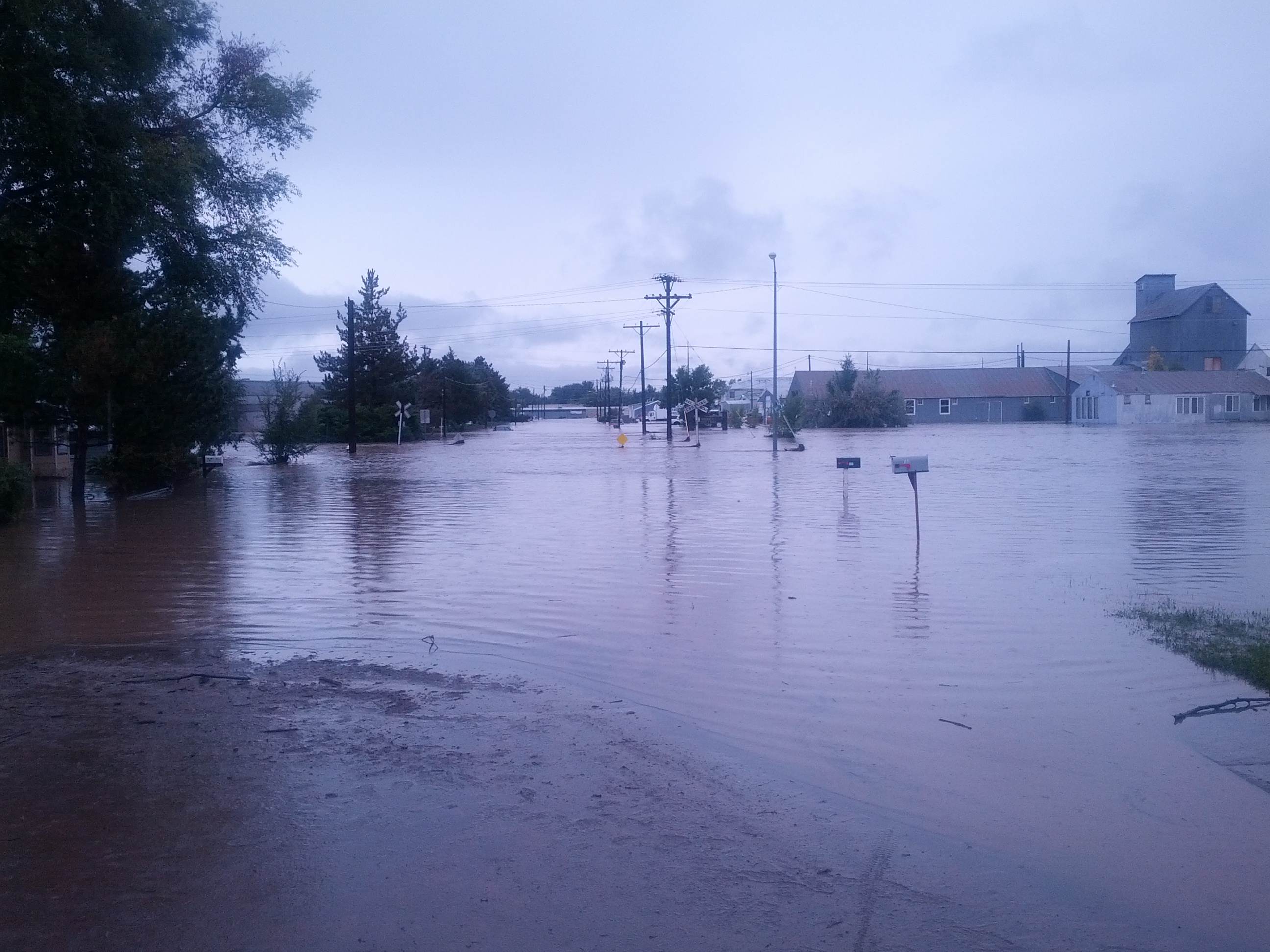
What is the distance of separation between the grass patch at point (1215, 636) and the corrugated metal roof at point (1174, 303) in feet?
283

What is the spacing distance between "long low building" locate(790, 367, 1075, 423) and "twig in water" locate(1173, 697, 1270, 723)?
90.6m

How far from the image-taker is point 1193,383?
291 ft

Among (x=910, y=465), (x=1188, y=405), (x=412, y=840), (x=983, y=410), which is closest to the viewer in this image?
(x=412, y=840)

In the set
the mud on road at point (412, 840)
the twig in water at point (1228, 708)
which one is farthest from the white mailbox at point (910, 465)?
the mud on road at point (412, 840)

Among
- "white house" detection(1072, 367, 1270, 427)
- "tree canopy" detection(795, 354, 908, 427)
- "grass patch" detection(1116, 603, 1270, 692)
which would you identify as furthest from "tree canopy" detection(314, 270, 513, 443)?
"grass patch" detection(1116, 603, 1270, 692)

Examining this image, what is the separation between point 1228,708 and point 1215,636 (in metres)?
2.36

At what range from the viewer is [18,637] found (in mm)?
10570

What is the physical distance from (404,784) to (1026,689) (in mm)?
4827

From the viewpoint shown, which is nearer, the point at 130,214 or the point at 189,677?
the point at 189,677

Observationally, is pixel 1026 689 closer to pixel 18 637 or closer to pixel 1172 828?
pixel 1172 828

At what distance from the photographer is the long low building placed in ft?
327

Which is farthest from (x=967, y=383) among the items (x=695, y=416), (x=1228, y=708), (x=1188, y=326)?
(x=1228, y=708)

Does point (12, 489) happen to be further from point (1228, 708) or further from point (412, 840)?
point (1228, 708)

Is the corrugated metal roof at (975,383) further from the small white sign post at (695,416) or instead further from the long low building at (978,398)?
the small white sign post at (695,416)
